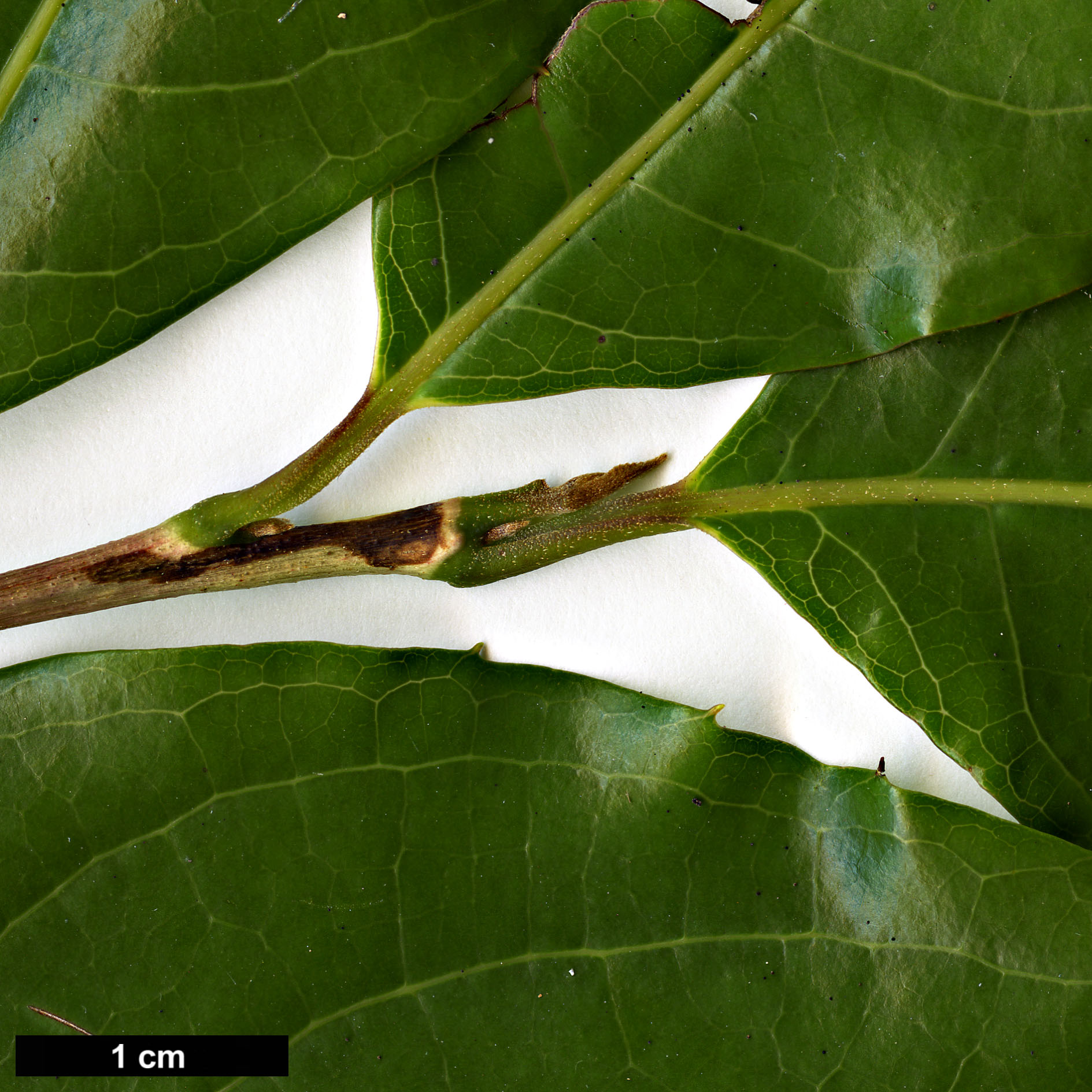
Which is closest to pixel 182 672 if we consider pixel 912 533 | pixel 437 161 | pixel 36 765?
pixel 36 765

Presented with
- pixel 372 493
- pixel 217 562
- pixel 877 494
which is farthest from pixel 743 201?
pixel 217 562

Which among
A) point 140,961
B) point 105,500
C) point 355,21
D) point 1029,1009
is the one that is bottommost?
point 1029,1009

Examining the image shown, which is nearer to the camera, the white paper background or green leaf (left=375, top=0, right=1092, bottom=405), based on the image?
green leaf (left=375, top=0, right=1092, bottom=405)

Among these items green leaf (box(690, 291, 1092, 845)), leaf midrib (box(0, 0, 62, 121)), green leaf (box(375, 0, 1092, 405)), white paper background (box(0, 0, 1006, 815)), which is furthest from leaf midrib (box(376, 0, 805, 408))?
leaf midrib (box(0, 0, 62, 121))

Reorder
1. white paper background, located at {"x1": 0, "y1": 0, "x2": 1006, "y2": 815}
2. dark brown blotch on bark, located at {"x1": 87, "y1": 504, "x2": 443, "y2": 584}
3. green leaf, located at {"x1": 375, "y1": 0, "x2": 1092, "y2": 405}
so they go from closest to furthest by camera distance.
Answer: green leaf, located at {"x1": 375, "y1": 0, "x2": 1092, "y2": 405} → dark brown blotch on bark, located at {"x1": 87, "y1": 504, "x2": 443, "y2": 584} → white paper background, located at {"x1": 0, "y1": 0, "x2": 1006, "y2": 815}

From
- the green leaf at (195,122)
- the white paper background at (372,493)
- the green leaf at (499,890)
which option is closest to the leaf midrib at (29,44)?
the green leaf at (195,122)

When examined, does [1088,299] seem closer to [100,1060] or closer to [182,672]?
[182,672]

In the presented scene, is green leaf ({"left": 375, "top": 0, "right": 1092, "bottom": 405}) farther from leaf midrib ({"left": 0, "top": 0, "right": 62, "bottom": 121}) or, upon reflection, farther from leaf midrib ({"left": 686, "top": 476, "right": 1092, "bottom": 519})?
leaf midrib ({"left": 0, "top": 0, "right": 62, "bottom": 121})
